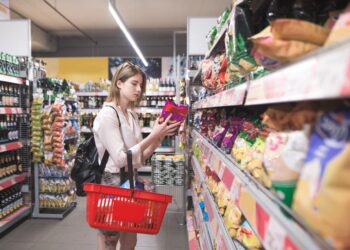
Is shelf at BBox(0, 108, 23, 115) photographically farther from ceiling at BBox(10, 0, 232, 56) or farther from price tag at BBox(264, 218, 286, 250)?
ceiling at BBox(10, 0, 232, 56)

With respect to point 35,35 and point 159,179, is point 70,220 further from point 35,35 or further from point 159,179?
point 35,35

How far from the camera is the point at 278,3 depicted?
1.17m

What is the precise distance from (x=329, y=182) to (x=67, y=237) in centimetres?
372

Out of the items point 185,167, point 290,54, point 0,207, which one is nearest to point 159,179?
point 185,167

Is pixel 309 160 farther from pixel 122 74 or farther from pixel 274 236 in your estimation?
pixel 122 74

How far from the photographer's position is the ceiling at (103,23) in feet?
26.5

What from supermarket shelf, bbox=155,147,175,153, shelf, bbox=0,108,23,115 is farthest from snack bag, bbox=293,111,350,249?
supermarket shelf, bbox=155,147,175,153

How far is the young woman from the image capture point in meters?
1.96

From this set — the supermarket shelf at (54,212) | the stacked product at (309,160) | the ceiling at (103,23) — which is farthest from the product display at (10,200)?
the ceiling at (103,23)

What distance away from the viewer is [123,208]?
183 cm

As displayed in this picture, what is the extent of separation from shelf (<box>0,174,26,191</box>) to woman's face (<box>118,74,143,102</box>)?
7.56 feet

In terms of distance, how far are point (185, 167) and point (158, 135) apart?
2193mm

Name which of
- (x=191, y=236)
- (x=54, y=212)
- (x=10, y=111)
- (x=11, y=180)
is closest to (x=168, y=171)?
(x=191, y=236)

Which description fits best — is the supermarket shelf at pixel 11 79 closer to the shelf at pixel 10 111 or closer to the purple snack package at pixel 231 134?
the shelf at pixel 10 111
